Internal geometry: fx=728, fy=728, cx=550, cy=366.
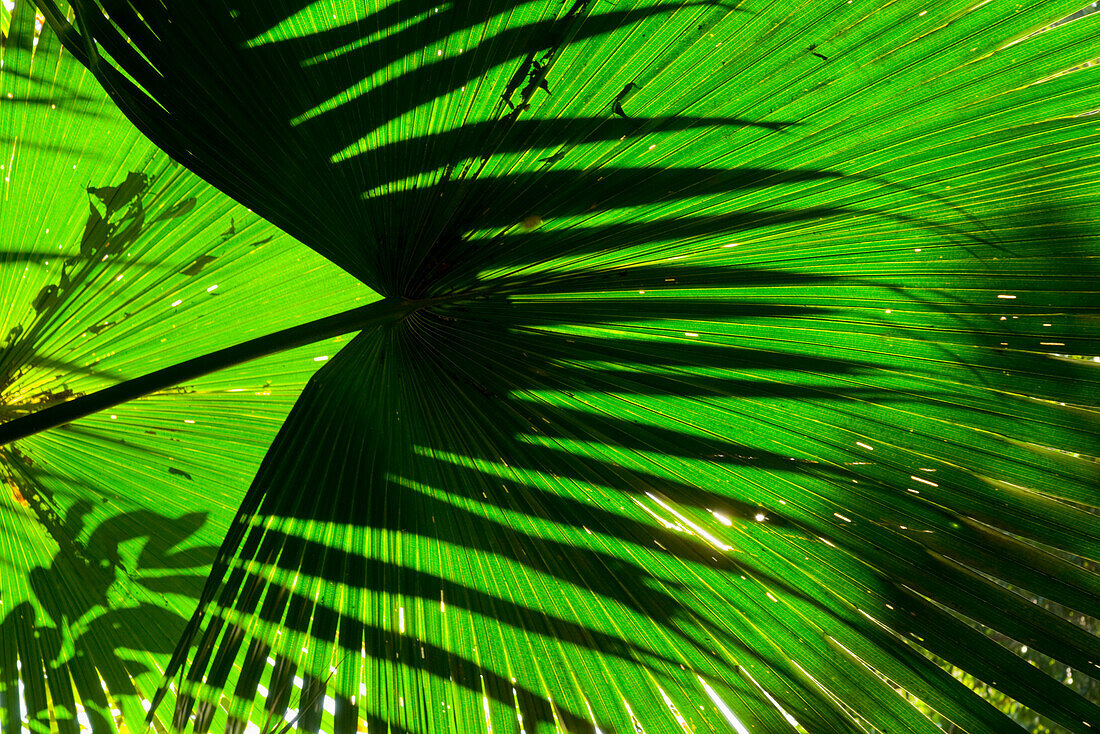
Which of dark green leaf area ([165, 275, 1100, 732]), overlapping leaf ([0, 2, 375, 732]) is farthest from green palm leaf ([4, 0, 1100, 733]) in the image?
overlapping leaf ([0, 2, 375, 732])

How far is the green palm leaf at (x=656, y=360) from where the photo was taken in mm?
950

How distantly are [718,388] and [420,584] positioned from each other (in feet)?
2.05

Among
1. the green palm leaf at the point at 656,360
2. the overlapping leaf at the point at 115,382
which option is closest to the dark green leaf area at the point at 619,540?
the green palm leaf at the point at 656,360

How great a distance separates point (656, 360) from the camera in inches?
46.4

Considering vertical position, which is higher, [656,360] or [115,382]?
[656,360]

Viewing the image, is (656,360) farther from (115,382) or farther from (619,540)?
(115,382)

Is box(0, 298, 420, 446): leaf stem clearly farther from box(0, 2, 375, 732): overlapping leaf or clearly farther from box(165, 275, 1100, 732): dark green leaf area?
box(0, 2, 375, 732): overlapping leaf

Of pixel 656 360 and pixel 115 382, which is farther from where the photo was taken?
pixel 115 382

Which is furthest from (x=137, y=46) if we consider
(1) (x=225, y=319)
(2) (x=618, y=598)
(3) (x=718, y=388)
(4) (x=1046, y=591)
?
(4) (x=1046, y=591)

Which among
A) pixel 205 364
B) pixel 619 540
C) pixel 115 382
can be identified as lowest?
pixel 619 540

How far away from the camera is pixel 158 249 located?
151 cm

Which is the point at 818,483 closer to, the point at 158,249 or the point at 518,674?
the point at 518,674

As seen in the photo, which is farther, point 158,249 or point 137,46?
point 158,249

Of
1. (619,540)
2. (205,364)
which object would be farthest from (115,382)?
(619,540)
